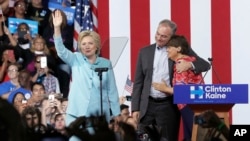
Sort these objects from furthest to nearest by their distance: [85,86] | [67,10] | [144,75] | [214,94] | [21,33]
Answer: [67,10] < [21,33] < [144,75] < [214,94] < [85,86]

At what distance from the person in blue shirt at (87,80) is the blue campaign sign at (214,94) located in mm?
784

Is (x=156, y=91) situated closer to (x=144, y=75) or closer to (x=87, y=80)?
(x=144, y=75)

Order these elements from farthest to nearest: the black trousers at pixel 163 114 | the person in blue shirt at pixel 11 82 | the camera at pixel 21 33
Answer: the camera at pixel 21 33 → the person in blue shirt at pixel 11 82 → the black trousers at pixel 163 114

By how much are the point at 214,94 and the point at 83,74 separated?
56.9 inches

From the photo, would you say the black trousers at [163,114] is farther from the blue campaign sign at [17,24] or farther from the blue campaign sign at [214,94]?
the blue campaign sign at [17,24]

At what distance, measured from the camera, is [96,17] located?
12.5 m

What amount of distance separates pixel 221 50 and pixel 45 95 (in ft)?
8.85

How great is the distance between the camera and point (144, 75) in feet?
33.1

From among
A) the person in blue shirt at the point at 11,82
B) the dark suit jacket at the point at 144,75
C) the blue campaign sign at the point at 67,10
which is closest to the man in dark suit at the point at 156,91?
the dark suit jacket at the point at 144,75

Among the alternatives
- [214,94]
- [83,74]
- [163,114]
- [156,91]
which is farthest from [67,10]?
[83,74]

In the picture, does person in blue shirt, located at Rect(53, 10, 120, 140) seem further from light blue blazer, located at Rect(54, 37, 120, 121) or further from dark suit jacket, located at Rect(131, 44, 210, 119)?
dark suit jacket, located at Rect(131, 44, 210, 119)

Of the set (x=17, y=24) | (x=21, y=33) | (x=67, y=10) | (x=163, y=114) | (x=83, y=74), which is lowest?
(x=163, y=114)

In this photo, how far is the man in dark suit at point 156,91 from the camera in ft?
32.4

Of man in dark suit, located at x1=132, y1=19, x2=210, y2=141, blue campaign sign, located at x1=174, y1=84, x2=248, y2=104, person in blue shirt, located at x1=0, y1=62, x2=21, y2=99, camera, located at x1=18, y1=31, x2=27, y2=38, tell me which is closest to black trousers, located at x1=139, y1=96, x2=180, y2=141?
man in dark suit, located at x1=132, y1=19, x2=210, y2=141
